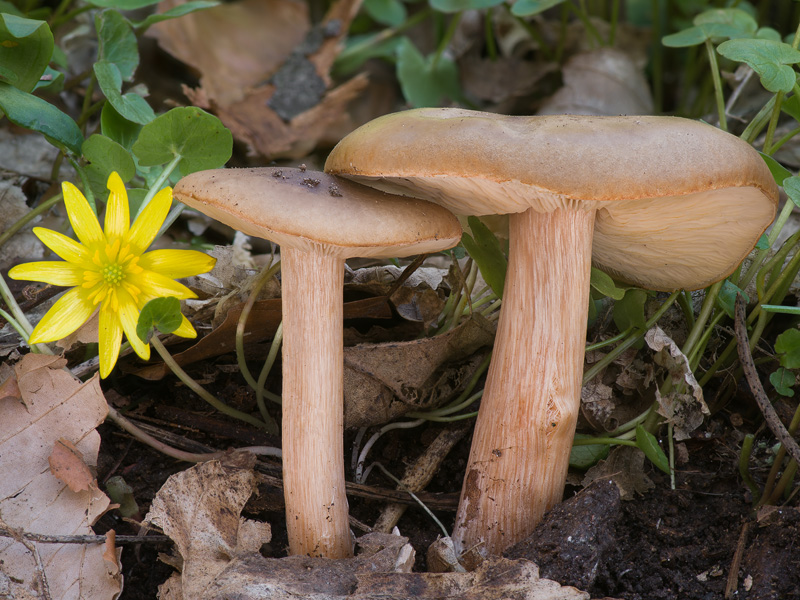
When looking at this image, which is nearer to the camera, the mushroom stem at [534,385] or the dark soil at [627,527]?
the dark soil at [627,527]

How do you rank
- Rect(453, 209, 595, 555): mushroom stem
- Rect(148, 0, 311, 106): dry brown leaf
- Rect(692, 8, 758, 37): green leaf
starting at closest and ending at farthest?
Rect(453, 209, 595, 555): mushroom stem < Rect(692, 8, 758, 37): green leaf < Rect(148, 0, 311, 106): dry brown leaf

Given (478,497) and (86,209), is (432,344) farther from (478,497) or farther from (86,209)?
(86,209)

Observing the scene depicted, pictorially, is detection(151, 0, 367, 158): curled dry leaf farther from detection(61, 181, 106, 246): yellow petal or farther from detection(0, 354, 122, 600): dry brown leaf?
detection(0, 354, 122, 600): dry brown leaf

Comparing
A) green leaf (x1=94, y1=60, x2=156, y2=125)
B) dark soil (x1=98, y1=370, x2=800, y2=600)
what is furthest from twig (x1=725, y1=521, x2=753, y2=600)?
green leaf (x1=94, y1=60, x2=156, y2=125)

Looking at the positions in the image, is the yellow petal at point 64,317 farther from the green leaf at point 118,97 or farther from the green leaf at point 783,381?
the green leaf at point 783,381

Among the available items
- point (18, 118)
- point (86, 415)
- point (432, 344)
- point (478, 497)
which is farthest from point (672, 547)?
point (18, 118)

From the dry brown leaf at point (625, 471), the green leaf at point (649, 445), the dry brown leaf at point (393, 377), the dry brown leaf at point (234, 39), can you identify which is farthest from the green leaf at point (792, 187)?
the dry brown leaf at point (234, 39)
